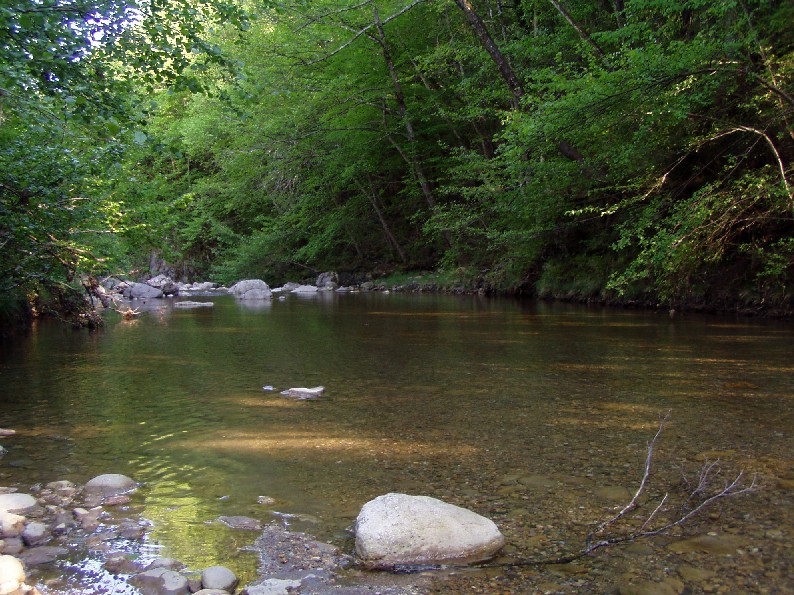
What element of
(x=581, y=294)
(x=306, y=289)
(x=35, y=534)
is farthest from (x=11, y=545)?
(x=306, y=289)

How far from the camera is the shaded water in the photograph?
3.02 meters

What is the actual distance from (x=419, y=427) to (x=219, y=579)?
239cm

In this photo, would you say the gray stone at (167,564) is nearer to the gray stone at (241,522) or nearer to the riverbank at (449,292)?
the gray stone at (241,522)

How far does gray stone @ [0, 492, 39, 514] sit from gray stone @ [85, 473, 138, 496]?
0.99 feet

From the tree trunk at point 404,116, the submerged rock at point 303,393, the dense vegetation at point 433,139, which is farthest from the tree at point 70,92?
the tree trunk at point 404,116

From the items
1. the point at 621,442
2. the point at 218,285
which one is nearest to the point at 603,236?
the point at 621,442

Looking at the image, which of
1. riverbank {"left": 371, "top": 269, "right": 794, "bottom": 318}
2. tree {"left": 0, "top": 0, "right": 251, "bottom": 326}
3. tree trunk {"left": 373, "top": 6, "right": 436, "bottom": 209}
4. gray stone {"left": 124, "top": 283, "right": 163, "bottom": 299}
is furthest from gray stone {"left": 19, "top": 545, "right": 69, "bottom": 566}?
gray stone {"left": 124, "top": 283, "right": 163, "bottom": 299}

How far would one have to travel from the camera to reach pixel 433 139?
23656 mm

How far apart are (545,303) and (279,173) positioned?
12.8m

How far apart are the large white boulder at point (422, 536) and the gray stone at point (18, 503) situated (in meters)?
1.61

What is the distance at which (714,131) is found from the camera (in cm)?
976

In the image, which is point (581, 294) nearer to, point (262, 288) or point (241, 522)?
point (262, 288)

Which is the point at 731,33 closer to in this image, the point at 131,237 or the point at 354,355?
the point at 354,355

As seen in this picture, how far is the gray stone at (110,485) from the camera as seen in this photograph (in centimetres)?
341
